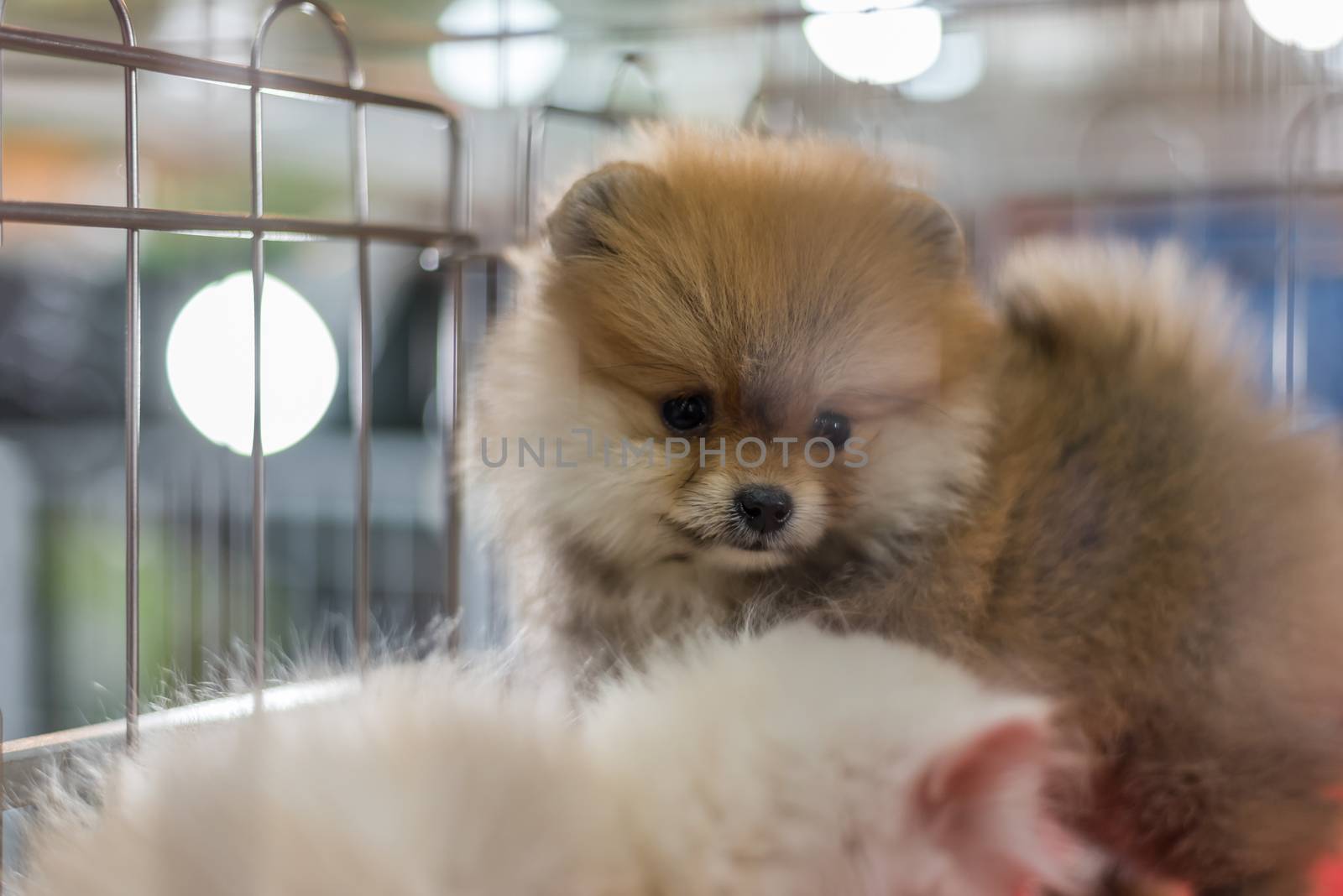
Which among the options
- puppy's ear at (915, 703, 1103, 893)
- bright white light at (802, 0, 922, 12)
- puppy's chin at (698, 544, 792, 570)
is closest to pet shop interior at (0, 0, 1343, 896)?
bright white light at (802, 0, 922, 12)

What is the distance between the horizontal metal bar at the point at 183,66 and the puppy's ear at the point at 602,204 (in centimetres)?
24

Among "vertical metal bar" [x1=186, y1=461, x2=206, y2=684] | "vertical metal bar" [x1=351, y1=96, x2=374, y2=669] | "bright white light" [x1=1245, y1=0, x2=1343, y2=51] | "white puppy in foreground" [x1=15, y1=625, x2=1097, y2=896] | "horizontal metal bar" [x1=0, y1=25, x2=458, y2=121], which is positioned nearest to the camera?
"white puppy in foreground" [x1=15, y1=625, x2=1097, y2=896]

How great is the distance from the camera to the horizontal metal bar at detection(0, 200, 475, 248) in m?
0.88

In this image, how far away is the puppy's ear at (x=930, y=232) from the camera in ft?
3.45

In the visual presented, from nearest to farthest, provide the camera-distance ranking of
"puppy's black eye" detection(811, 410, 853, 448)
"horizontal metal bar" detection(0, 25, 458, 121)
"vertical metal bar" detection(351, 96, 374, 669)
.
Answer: "horizontal metal bar" detection(0, 25, 458, 121), "puppy's black eye" detection(811, 410, 853, 448), "vertical metal bar" detection(351, 96, 374, 669)

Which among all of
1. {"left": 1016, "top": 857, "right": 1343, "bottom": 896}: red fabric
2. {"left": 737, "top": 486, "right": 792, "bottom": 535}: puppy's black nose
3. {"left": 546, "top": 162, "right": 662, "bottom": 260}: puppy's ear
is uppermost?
{"left": 546, "top": 162, "right": 662, "bottom": 260}: puppy's ear

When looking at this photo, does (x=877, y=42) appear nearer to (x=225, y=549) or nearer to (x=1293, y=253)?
(x=1293, y=253)

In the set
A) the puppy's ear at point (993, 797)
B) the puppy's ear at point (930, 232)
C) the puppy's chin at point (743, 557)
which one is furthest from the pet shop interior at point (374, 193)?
the puppy's ear at point (993, 797)

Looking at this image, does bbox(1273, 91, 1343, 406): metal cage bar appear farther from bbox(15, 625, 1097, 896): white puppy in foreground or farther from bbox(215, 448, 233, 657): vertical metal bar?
bbox(215, 448, 233, 657): vertical metal bar

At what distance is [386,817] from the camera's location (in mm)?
657

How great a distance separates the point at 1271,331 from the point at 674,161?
69 centimetres

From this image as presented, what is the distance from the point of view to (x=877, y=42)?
1302 millimetres

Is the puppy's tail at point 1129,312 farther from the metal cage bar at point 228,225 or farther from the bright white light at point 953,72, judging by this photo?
the metal cage bar at point 228,225

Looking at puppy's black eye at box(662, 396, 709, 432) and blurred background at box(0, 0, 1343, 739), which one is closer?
puppy's black eye at box(662, 396, 709, 432)
